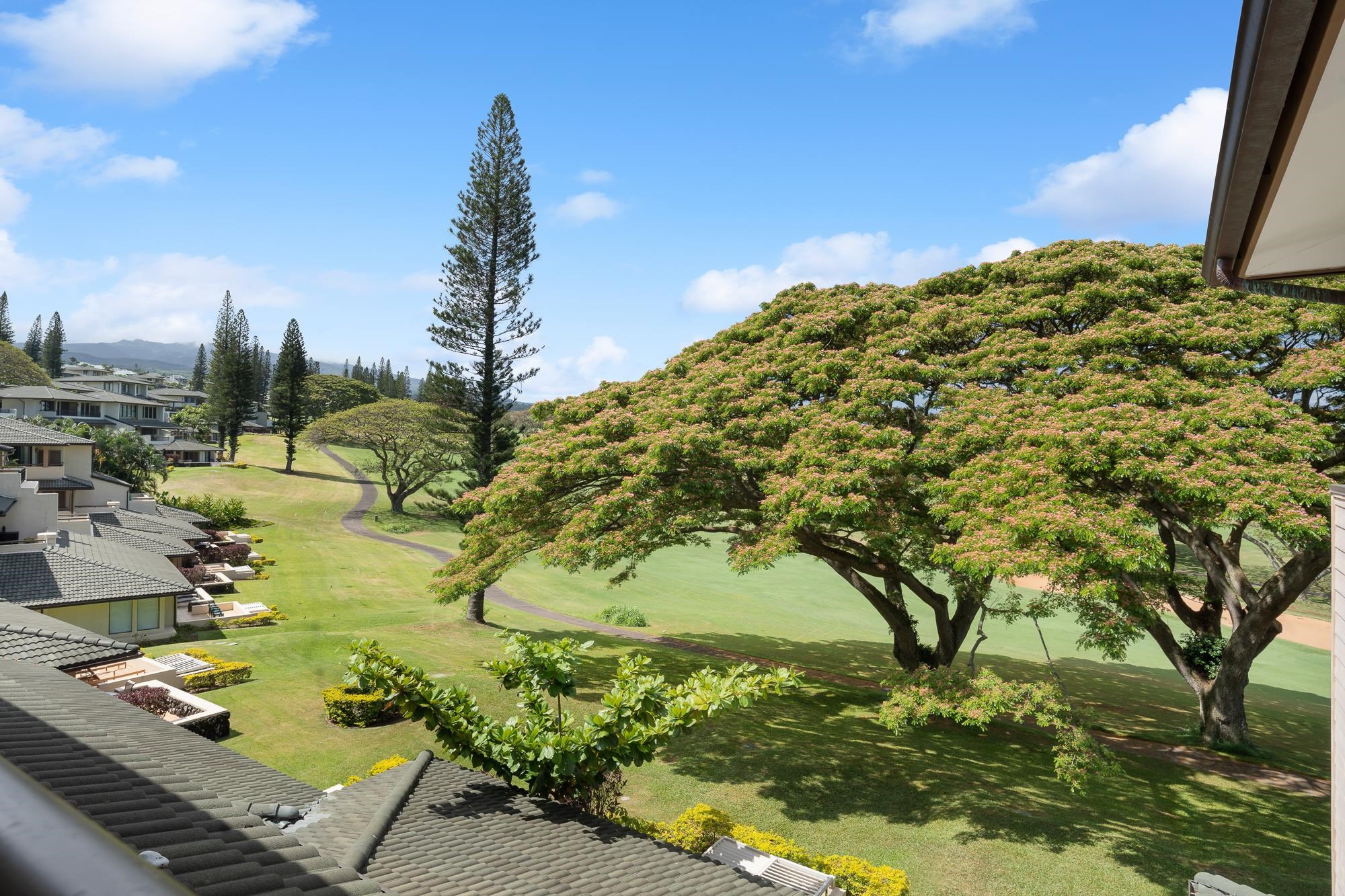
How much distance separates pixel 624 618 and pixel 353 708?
15647 mm

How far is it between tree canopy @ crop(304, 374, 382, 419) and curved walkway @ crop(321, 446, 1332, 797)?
170ft

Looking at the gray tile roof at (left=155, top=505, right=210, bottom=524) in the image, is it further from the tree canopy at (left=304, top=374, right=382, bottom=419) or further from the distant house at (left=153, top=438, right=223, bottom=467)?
the tree canopy at (left=304, top=374, right=382, bottom=419)

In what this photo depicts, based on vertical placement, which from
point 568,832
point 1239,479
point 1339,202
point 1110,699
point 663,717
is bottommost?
point 1110,699

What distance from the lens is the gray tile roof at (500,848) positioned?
6891mm

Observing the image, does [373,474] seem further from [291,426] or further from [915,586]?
[915,586]

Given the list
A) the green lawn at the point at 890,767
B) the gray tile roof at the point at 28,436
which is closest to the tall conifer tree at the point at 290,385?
the gray tile roof at the point at 28,436

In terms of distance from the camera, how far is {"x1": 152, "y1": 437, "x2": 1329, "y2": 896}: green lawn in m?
11.3

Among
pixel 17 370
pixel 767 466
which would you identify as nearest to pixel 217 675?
pixel 767 466

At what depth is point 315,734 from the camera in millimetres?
15094

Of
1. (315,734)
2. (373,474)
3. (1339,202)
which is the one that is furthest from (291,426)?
(1339,202)

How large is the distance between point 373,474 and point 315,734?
6242cm

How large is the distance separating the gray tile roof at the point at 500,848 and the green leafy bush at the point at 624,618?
20.6 meters

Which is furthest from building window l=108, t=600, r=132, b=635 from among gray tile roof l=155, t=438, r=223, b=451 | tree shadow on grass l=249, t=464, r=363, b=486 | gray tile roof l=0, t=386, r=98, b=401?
gray tile roof l=155, t=438, r=223, b=451

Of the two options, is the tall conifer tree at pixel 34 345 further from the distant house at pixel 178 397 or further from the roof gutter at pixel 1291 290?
the roof gutter at pixel 1291 290
